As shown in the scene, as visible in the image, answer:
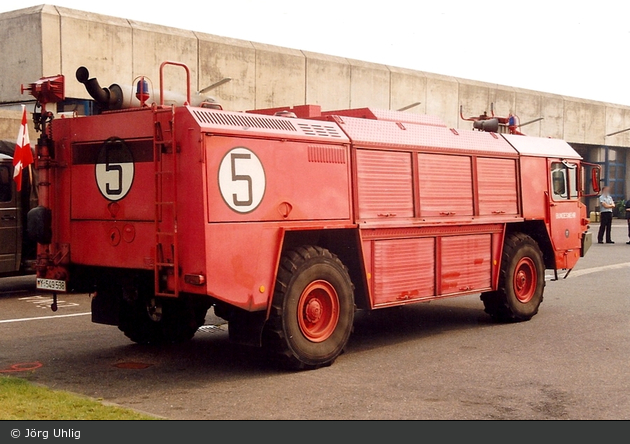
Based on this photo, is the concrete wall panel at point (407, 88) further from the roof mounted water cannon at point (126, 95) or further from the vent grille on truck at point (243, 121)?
the vent grille on truck at point (243, 121)

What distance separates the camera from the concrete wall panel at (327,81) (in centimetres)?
3188

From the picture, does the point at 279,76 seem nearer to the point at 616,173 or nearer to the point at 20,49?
the point at 20,49

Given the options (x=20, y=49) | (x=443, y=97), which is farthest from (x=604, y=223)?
(x=20, y=49)

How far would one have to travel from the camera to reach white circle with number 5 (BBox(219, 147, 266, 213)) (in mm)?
8086

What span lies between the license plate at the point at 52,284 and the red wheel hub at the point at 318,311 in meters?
2.52

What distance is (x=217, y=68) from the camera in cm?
2852

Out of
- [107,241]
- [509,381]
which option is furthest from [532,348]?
[107,241]

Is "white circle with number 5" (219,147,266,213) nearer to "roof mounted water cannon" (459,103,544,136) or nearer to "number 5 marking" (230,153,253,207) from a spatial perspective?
"number 5 marking" (230,153,253,207)

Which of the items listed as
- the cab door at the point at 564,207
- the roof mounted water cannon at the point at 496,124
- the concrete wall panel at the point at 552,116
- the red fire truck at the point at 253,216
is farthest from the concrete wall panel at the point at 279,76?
the red fire truck at the point at 253,216

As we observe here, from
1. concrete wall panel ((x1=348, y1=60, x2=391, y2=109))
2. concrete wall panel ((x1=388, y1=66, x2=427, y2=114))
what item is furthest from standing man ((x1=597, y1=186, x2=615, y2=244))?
concrete wall panel ((x1=388, y1=66, x2=427, y2=114))

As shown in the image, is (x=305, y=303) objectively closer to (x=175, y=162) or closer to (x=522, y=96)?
(x=175, y=162)

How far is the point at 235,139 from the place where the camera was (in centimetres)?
818

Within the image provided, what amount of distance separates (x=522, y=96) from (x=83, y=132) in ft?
123

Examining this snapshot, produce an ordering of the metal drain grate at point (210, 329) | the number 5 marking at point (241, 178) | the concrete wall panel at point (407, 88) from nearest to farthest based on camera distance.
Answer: the number 5 marking at point (241, 178)
the metal drain grate at point (210, 329)
the concrete wall panel at point (407, 88)
